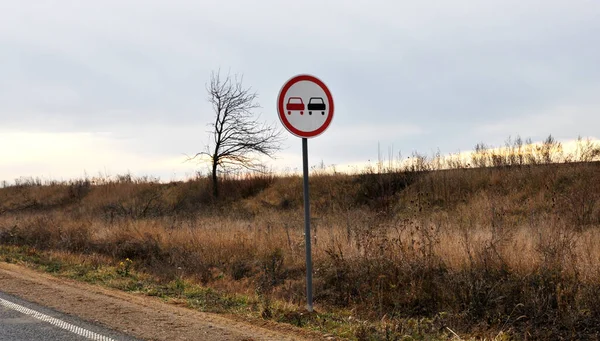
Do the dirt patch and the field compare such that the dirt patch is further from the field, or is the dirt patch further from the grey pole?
the grey pole

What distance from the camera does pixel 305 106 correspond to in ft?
23.3

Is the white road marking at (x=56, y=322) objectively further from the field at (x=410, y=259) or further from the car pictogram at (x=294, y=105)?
the car pictogram at (x=294, y=105)

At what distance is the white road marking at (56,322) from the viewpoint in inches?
238

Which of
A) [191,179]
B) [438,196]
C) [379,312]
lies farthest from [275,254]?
[191,179]

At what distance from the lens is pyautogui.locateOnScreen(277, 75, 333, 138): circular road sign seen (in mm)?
7023

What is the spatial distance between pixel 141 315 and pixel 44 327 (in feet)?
3.97

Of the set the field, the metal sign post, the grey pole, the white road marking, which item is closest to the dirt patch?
the white road marking

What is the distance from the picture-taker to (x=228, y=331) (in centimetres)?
645

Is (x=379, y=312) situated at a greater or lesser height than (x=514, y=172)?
lesser

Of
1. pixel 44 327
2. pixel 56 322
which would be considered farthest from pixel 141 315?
pixel 44 327

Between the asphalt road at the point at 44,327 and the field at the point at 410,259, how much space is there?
194 cm

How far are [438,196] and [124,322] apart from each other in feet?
54.4

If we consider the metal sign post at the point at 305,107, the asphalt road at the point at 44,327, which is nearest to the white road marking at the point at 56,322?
the asphalt road at the point at 44,327

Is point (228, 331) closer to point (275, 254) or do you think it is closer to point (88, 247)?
point (275, 254)
